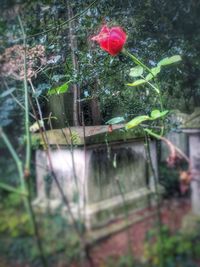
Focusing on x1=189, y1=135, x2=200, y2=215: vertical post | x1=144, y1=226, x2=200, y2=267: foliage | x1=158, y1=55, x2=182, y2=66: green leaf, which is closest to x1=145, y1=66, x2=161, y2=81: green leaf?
x1=158, y1=55, x2=182, y2=66: green leaf

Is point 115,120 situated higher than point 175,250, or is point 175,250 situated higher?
point 115,120

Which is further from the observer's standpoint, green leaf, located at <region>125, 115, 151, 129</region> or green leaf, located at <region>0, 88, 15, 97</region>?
green leaf, located at <region>0, 88, 15, 97</region>

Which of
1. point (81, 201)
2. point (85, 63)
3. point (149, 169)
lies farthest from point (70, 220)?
point (85, 63)

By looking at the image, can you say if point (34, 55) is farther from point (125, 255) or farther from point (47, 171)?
point (125, 255)

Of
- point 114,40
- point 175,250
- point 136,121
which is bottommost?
point 175,250

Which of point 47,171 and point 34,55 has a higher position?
point 34,55

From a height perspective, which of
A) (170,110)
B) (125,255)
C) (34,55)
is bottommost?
(125,255)

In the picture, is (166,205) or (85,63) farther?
(85,63)

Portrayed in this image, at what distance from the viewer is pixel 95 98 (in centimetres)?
63

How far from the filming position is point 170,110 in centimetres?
57

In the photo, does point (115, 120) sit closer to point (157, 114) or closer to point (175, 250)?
point (157, 114)

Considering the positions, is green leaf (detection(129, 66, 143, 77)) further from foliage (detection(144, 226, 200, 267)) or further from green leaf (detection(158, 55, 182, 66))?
foliage (detection(144, 226, 200, 267))

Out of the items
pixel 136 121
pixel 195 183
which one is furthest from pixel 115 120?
pixel 195 183

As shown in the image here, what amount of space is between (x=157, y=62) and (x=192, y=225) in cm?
27
